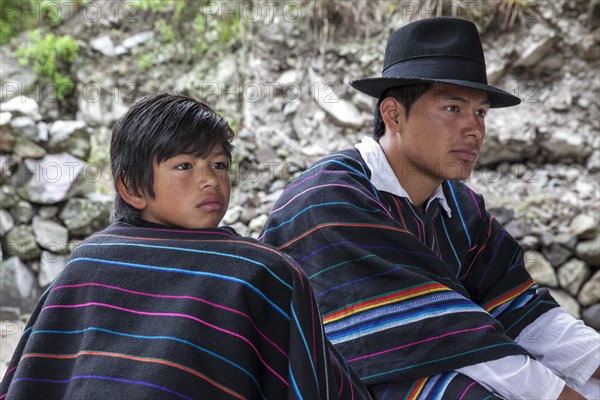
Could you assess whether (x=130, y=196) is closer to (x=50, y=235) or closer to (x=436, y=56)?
(x=436, y=56)

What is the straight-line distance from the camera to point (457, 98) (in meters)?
2.32

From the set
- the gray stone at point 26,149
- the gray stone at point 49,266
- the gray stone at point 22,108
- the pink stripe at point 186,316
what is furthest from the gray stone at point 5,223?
the pink stripe at point 186,316

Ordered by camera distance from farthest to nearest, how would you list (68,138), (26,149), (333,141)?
(333,141), (68,138), (26,149)

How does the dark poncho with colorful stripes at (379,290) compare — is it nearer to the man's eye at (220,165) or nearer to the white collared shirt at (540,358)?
the white collared shirt at (540,358)

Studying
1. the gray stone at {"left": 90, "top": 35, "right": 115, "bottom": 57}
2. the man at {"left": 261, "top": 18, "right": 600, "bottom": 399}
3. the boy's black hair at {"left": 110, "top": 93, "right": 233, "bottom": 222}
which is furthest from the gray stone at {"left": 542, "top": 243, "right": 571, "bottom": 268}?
the gray stone at {"left": 90, "top": 35, "right": 115, "bottom": 57}

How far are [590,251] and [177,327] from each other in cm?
382

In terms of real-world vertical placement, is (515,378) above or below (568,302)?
above

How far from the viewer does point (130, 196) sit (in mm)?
1816

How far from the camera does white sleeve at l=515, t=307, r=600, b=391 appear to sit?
2301mm

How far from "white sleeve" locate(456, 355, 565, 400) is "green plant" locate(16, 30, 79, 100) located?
6.06 m

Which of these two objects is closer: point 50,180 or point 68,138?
point 50,180

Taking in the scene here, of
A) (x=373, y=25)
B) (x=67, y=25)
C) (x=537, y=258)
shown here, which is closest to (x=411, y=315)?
(x=537, y=258)

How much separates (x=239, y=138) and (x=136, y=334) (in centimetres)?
427

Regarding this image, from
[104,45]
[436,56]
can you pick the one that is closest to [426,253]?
[436,56]
